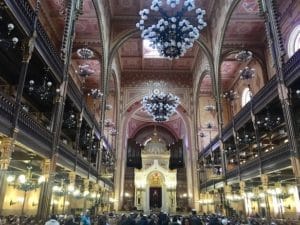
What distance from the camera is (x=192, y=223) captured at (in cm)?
857

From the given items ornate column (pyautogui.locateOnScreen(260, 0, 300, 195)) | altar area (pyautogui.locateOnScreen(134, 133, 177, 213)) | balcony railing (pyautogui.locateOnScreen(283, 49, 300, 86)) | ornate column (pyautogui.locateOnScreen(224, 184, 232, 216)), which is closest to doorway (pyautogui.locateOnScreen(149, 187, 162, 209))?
altar area (pyautogui.locateOnScreen(134, 133, 177, 213))

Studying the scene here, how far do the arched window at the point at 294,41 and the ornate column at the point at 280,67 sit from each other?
4624mm

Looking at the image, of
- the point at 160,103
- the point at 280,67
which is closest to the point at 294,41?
the point at 280,67

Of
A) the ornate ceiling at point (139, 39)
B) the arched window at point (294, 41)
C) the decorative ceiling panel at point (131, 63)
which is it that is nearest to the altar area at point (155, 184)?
the ornate ceiling at point (139, 39)

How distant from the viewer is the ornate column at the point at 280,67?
838 centimetres

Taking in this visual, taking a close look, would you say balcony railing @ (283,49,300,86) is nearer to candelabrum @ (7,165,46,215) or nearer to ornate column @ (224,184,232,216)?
ornate column @ (224,184,232,216)

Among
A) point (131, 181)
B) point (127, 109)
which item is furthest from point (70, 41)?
point (131, 181)

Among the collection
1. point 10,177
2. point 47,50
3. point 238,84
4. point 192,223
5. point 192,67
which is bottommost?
point 192,223

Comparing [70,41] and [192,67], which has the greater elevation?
[192,67]

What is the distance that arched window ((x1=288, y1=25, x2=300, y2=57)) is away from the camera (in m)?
14.6

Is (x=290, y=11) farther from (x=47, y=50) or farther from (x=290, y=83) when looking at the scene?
(x=47, y=50)

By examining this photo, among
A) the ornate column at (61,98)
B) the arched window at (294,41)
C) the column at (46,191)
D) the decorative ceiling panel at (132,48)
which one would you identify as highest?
the decorative ceiling panel at (132,48)

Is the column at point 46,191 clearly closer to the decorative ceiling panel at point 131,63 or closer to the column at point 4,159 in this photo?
the column at point 4,159

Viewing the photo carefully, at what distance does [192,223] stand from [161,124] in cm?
2573
